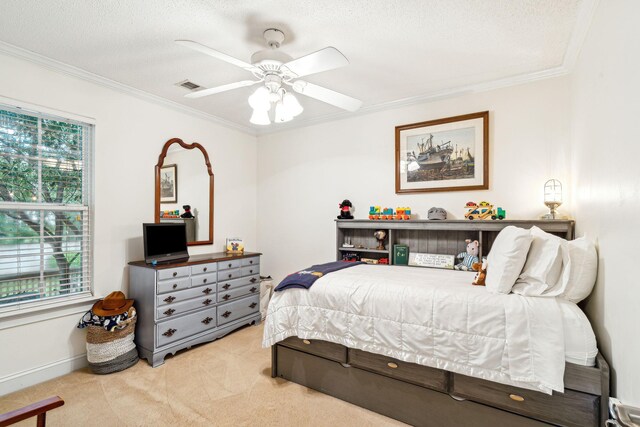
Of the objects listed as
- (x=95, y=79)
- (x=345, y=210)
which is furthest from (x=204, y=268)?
A: (x=95, y=79)

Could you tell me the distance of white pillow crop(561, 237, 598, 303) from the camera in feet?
5.74

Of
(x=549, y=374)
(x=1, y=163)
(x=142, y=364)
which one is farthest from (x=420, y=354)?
(x=1, y=163)

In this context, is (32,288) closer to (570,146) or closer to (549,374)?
(549,374)

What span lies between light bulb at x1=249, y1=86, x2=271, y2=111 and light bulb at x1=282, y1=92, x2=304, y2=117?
0.44 feet

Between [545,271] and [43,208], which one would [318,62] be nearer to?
[545,271]

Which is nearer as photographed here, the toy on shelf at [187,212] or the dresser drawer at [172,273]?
the dresser drawer at [172,273]

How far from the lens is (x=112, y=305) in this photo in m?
2.83

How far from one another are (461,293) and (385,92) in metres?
2.26

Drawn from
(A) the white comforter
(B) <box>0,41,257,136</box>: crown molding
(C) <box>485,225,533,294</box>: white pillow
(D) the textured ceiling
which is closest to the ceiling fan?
(D) the textured ceiling

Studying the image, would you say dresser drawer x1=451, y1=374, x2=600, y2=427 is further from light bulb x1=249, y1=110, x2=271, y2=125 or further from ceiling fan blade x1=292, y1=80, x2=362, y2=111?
light bulb x1=249, y1=110, x2=271, y2=125

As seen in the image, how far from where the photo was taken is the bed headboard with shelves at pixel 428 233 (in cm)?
267

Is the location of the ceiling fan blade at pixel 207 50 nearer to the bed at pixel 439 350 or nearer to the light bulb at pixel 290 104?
the light bulb at pixel 290 104

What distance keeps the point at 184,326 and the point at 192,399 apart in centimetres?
90

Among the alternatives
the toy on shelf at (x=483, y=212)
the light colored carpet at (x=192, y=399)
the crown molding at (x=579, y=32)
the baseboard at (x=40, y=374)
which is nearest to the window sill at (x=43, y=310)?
the baseboard at (x=40, y=374)
